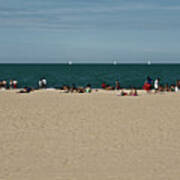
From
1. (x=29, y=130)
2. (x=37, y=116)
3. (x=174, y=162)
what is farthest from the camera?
(x=37, y=116)

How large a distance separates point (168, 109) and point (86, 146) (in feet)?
28.6

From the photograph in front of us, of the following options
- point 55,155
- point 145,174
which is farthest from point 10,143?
point 145,174

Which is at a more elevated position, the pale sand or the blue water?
the pale sand

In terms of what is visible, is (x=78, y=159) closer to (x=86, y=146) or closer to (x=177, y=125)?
(x=86, y=146)

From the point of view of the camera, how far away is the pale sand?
7133 millimetres

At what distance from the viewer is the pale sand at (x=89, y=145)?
A: 7133 millimetres

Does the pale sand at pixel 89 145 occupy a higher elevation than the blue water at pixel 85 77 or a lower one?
higher

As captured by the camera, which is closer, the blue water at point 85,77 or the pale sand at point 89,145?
the pale sand at point 89,145

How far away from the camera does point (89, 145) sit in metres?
9.39

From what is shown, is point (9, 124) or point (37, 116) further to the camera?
point (37, 116)

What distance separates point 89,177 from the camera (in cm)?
685

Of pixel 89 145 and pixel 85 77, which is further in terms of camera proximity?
pixel 85 77

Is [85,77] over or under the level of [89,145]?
under

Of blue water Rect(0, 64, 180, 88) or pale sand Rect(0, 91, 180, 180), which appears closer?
pale sand Rect(0, 91, 180, 180)
